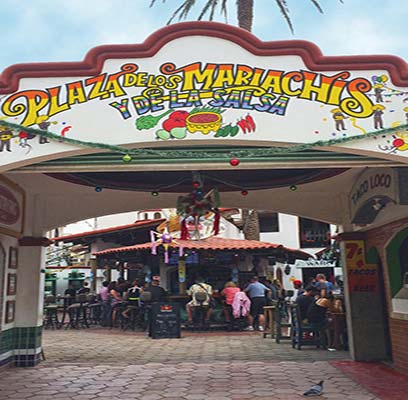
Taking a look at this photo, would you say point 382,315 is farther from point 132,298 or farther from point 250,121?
point 132,298

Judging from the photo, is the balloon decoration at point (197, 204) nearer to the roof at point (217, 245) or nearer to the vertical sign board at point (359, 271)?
the vertical sign board at point (359, 271)

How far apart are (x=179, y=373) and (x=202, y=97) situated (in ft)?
15.5

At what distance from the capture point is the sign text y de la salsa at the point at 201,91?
542 centimetres

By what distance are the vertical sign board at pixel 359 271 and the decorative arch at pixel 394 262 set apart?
109cm

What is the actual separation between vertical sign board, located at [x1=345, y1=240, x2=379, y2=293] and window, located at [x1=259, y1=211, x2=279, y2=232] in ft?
59.5

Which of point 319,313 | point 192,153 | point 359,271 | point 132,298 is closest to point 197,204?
point 192,153

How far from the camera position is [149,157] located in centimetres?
550

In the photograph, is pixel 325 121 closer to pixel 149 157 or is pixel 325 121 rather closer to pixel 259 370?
pixel 149 157

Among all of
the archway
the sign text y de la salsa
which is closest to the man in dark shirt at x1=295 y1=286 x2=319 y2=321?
the archway

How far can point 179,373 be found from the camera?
26.2 ft

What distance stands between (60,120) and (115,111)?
23.9 inches

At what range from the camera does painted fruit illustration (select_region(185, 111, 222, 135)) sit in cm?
536

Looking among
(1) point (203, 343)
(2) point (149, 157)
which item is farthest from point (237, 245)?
(2) point (149, 157)

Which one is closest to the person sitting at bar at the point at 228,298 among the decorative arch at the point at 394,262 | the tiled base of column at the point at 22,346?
the tiled base of column at the point at 22,346
